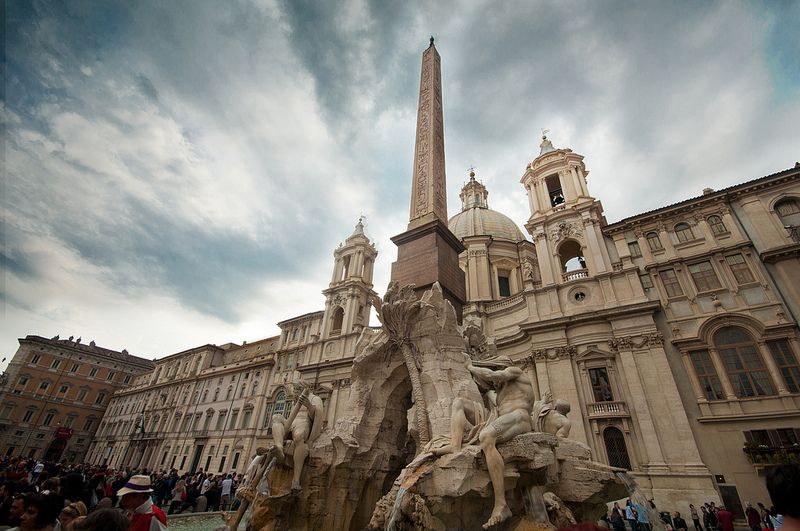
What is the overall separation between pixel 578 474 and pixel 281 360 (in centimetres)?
3373

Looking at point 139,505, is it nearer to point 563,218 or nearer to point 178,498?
point 178,498

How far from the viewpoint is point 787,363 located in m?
15.7

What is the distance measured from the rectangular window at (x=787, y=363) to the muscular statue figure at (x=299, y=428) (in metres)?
19.4

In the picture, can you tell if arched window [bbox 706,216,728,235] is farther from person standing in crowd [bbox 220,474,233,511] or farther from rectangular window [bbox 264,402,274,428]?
rectangular window [bbox 264,402,274,428]

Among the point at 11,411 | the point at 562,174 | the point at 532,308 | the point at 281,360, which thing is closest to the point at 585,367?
the point at 532,308

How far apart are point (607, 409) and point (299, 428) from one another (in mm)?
16154

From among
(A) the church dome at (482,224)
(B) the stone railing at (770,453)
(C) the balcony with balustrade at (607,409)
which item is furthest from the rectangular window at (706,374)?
(A) the church dome at (482,224)

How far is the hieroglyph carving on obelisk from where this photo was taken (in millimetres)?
11609

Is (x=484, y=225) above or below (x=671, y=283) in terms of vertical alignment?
above

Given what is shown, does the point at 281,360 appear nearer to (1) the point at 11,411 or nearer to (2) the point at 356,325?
(2) the point at 356,325

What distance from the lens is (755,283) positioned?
17.4m

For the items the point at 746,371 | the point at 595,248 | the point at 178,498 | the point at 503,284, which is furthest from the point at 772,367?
the point at 178,498

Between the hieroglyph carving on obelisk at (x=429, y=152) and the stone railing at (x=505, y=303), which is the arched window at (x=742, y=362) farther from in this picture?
the hieroglyph carving on obelisk at (x=429, y=152)

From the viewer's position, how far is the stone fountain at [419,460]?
5215 millimetres
